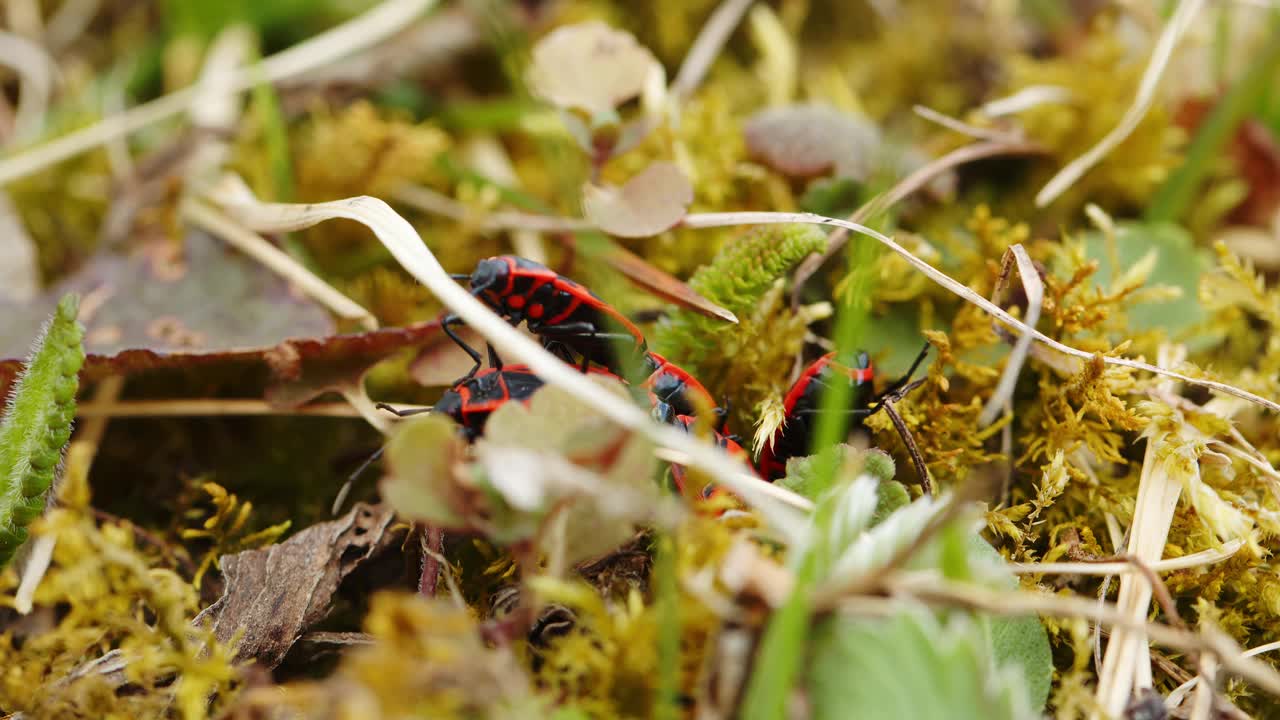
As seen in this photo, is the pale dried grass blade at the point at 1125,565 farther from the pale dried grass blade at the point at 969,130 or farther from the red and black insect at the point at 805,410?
the pale dried grass blade at the point at 969,130

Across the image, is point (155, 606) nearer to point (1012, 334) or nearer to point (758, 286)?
point (758, 286)

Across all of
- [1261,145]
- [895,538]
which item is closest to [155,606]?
[895,538]

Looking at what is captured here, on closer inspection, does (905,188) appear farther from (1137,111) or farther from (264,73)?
(264,73)

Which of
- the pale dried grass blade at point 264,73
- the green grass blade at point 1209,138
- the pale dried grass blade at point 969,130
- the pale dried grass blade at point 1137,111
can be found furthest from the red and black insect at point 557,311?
the green grass blade at point 1209,138

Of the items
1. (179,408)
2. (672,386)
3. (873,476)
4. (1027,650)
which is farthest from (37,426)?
(1027,650)

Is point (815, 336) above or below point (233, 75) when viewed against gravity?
below

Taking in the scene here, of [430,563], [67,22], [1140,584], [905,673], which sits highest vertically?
[67,22]
